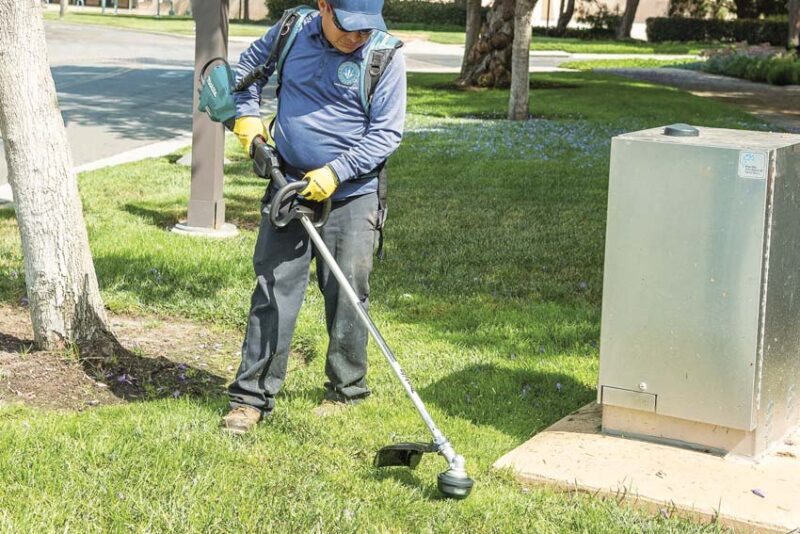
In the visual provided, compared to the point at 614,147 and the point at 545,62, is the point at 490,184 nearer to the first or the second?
the point at 614,147

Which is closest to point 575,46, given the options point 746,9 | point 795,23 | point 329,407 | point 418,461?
point 795,23

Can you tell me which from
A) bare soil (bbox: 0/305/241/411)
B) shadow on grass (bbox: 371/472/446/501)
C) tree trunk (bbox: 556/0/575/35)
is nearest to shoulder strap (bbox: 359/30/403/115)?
shadow on grass (bbox: 371/472/446/501)

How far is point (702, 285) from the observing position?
4.10 metres

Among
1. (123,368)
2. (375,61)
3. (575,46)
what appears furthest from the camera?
(575,46)

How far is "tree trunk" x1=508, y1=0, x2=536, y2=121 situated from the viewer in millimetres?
16156

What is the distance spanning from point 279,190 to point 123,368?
1.54 meters

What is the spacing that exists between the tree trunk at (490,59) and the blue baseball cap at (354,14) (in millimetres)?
17097

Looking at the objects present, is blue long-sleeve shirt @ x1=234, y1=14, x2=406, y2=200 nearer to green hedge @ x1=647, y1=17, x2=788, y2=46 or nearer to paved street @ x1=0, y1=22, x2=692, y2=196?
paved street @ x1=0, y1=22, x2=692, y2=196

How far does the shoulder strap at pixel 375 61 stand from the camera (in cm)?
422

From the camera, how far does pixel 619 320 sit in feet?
14.1

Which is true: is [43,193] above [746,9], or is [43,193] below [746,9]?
below

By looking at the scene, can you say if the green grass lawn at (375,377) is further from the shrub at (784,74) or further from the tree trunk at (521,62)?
the shrub at (784,74)

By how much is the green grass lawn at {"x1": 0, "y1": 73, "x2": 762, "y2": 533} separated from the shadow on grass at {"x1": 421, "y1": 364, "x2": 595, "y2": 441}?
12 millimetres

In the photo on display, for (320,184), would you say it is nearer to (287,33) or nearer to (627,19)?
(287,33)
